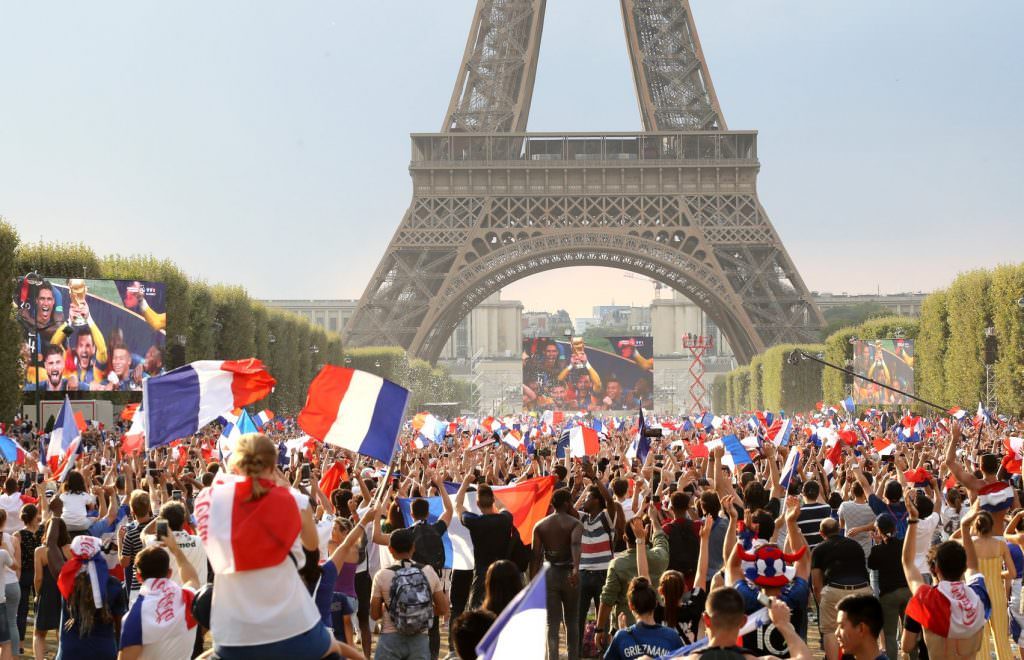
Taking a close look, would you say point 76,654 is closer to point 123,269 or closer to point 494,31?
point 123,269

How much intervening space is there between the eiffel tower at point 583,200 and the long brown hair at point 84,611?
53.5m

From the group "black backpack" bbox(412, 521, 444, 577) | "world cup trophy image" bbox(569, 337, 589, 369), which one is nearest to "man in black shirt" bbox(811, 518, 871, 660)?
"black backpack" bbox(412, 521, 444, 577)

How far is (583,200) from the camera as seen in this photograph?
2514 inches

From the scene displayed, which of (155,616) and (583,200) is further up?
(583,200)

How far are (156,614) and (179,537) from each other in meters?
1.47

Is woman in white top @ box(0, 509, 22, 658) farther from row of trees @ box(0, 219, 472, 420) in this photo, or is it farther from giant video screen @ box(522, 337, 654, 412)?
giant video screen @ box(522, 337, 654, 412)

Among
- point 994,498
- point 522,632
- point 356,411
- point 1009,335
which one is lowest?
point 994,498

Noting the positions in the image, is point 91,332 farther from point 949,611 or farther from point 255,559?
point 255,559

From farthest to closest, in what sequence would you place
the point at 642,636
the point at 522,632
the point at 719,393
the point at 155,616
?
the point at 719,393 → the point at 155,616 → the point at 642,636 → the point at 522,632

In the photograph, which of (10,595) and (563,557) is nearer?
(10,595)

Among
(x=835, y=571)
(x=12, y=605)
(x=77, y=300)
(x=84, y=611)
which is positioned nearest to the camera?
(x=84, y=611)

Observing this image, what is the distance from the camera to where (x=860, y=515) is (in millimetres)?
9680

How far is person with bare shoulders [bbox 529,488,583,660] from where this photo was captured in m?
8.77

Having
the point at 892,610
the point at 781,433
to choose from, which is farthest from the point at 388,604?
the point at 781,433
